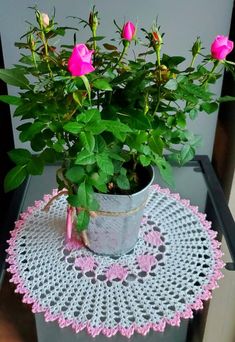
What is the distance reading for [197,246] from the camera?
776mm

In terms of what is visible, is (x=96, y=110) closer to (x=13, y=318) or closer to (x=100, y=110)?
(x=100, y=110)

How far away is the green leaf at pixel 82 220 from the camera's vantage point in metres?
0.64

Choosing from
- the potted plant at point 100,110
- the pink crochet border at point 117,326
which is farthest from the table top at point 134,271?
the potted plant at point 100,110

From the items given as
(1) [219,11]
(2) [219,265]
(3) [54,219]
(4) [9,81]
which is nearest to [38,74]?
(4) [9,81]

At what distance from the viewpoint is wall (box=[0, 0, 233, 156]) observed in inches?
38.1

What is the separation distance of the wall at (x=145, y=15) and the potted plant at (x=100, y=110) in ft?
1.20

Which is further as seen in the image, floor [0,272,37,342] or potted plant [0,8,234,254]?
floor [0,272,37,342]

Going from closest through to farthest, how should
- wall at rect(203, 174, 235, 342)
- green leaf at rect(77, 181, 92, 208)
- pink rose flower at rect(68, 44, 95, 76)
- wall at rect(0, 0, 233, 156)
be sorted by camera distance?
1. pink rose flower at rect(68, 44, 95, 76)
2. green leaf at rect(77, 181, 92, 208)
3. wall at rect(203, 174, 235, 342)
4. wall at rect(0, 0, 233, 156)

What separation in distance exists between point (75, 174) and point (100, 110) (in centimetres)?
10

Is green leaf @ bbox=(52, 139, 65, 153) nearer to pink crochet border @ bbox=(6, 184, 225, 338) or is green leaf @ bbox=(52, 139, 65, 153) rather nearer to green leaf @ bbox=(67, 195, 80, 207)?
green leaf @ bbox=(67, 195, 80, 207)

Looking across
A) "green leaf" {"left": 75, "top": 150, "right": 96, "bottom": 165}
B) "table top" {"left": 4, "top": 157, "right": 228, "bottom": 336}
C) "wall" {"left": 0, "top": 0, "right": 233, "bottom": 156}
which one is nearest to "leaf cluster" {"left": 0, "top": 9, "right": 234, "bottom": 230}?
"green leaf" {"left": 75, "top": 150, "right": 96, "bottom": 165}

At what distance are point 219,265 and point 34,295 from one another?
0.31 m

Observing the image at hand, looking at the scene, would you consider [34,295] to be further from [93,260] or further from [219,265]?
[219,265]

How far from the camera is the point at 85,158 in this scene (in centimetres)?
55
